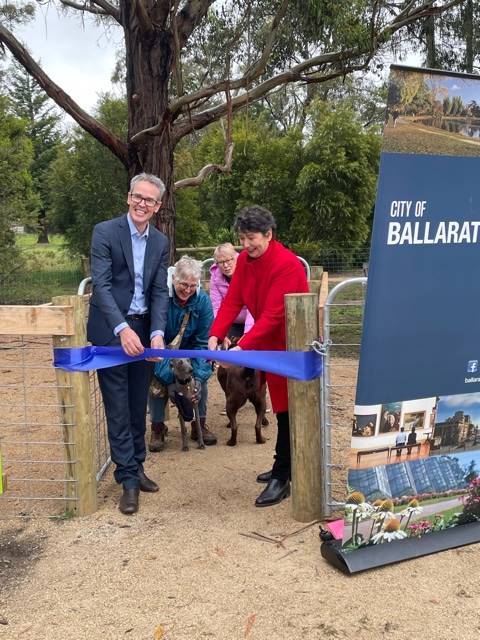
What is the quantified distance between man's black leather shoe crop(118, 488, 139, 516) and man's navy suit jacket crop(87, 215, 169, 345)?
94cm

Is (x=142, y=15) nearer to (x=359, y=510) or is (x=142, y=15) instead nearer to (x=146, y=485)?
(x=146, y=485)

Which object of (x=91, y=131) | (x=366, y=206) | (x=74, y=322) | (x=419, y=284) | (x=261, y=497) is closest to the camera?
(x=419, y=284)

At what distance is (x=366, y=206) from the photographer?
54.0 ft

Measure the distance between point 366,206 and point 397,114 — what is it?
46.8 feet

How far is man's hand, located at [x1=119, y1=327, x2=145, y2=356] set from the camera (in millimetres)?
3445

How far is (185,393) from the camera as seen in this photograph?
4797 millimetres

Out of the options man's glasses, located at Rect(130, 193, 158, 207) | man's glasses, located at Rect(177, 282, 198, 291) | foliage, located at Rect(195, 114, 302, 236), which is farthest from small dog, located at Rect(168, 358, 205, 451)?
foliage, located at Rect(195, 114, 302, 236)

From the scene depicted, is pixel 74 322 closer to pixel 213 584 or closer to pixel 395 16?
pixel 213 584

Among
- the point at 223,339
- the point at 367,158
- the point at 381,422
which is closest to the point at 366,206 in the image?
the point at 367,158

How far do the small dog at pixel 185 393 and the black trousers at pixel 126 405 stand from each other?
744mm

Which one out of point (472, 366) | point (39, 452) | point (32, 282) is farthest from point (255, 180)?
point (472, 366)

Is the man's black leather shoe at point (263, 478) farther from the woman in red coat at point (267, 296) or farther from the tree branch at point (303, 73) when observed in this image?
the tree branch at point (303, 73)

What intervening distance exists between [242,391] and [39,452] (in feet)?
5.56

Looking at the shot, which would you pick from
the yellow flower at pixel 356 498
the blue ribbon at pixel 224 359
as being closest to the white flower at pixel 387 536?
the yellow flower at pixel 356 498
